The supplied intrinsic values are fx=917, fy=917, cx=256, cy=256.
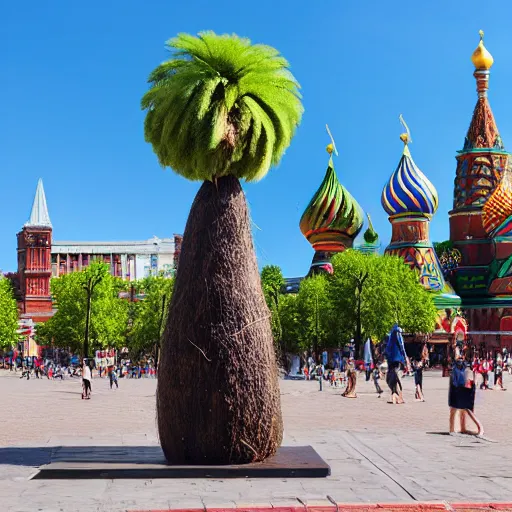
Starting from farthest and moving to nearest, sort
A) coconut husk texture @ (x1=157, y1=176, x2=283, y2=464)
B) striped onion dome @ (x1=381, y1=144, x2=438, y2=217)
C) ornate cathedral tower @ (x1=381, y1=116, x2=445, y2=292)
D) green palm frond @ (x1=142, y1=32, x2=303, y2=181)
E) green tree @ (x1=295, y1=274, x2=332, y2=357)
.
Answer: striped onion dome @ (x1=381, y1=144, x2=438, y2=217) < ornate cathedral tower @ (x1=381, y1=116, x2=445, y2=292) < green tree @ (x1=295, y1=274, x2=332, y2=357) < green palm frond @ (x1=142, y1=32, x2=303, y2=181) < coconut husk texture @ (x1=157, y1=176, x2=283, y2=464)

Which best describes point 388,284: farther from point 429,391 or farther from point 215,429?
point 215,429

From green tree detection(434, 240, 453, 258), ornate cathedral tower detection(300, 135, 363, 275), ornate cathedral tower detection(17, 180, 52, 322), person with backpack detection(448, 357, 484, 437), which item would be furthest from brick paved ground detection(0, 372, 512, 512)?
ornate cathedral tower detection(17, 180, 52, 322)

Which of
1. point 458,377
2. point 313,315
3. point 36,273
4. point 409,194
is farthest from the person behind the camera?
point 36,273

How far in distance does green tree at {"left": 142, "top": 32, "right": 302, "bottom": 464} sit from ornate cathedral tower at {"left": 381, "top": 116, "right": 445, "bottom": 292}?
57.4 metres

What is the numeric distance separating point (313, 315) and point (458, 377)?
48211mm

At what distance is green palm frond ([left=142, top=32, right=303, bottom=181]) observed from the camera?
1305 centimetres

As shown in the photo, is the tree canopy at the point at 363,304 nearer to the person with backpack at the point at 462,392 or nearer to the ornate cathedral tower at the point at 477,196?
the ornate cathedral tower at the point at 477,196

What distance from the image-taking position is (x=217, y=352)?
1250 centimetres

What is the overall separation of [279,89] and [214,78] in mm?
1003

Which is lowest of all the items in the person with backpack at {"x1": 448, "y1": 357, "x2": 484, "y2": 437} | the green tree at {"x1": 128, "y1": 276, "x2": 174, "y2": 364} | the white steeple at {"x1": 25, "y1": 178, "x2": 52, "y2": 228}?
the person with backpack at {"x1": 448, "y1": 357, "x2": 484, "y2": 437}

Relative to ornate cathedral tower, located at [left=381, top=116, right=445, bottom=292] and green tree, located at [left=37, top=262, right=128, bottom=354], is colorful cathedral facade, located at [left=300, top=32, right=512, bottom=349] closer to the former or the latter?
ornate cathedral tower, located at [left=381, top=116, right=445, bottom=292]

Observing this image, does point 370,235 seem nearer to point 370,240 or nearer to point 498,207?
point 370,240

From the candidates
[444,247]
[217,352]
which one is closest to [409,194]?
[444,247]

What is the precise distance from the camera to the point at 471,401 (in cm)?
1783
